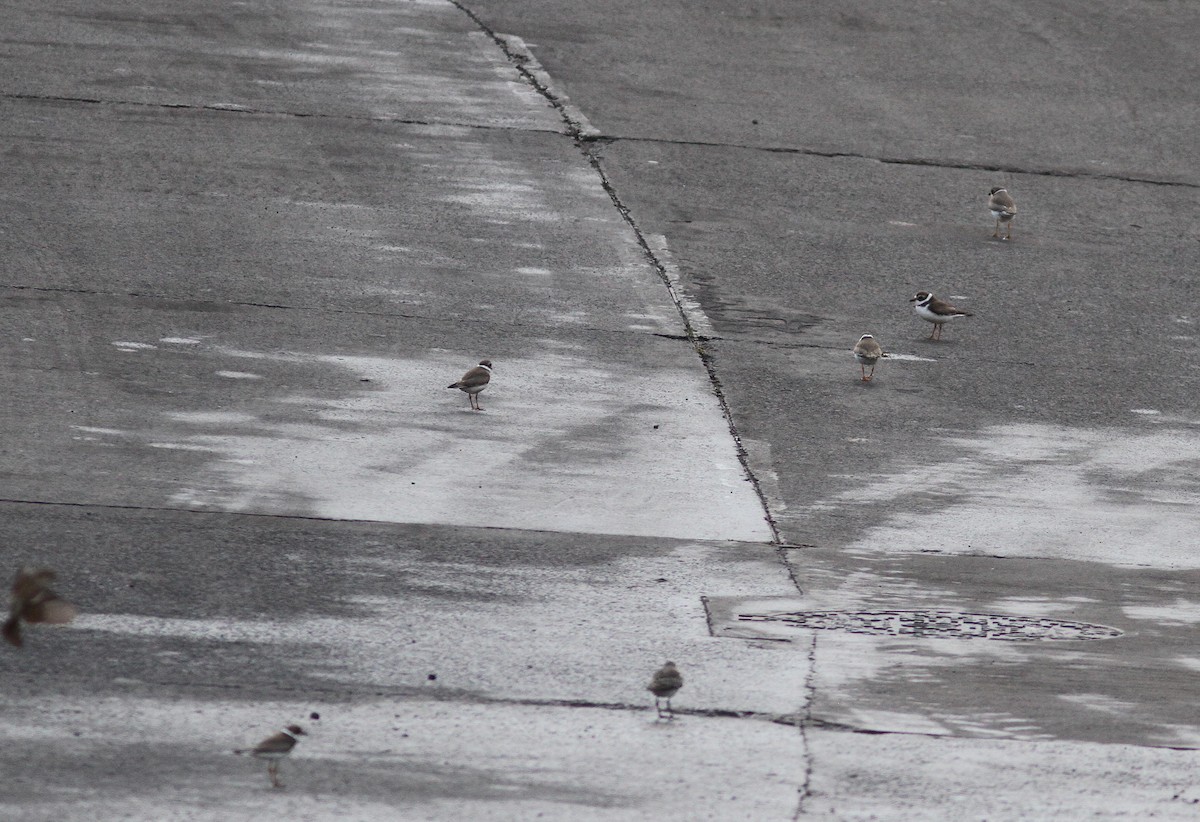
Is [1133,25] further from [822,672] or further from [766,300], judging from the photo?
[822,672]

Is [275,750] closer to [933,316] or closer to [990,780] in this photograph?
[990,780]

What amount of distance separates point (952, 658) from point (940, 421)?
3.82 metres

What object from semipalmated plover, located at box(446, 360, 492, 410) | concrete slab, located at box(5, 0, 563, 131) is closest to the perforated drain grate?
semipalmated plover, located at box(446, 360, 492, 410)

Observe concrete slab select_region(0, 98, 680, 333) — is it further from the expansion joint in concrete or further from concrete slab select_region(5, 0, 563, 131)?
concrete slab select_region(5, 0, 563, 131)

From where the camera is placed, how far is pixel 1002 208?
50.2 ft

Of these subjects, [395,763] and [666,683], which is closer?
[395,763]

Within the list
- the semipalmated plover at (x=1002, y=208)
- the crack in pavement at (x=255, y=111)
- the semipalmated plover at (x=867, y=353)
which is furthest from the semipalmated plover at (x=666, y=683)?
the crack in pavement at (x=255, y=111)

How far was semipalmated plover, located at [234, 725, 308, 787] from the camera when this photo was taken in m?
6.39

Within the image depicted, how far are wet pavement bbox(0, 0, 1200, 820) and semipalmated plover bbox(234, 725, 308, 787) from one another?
81 mm

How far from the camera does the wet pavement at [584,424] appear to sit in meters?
6.98

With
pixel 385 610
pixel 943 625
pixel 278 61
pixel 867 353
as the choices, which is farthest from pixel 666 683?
pixel 278 61

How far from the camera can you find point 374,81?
59.5 feet

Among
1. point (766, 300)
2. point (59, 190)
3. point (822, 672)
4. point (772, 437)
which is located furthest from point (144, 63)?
point (822, 672)

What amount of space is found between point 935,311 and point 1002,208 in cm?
270
